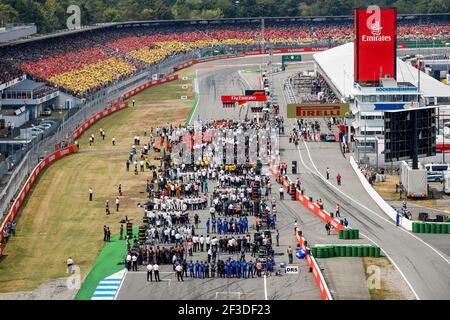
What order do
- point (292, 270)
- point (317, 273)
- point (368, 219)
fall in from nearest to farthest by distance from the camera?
1. point (317, 273)
2. point (292, 270)
3. point (368, 219)

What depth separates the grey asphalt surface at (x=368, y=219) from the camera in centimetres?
3825

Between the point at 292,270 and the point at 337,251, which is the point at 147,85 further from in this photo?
the point at 292,270

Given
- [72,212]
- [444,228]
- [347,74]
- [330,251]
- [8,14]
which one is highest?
[8,14]

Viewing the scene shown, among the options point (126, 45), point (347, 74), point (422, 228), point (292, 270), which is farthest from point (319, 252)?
point (126, 45)

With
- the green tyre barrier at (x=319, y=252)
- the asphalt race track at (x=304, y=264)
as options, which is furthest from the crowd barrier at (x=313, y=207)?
the green tyre barrier at (x=319, y=252)

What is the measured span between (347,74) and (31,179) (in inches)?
1739

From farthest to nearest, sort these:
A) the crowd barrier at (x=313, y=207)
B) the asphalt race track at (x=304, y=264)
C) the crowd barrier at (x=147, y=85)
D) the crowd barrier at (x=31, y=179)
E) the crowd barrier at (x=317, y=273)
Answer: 1. the crowd barrier at (x=147, y=85)
2. the crowd barrier at (x=31, y=179)
3. the crowd barrier at (x=313, y=207)
4. the asphalt race track at (x=304, y=264)
5. the crowd barrier at (x=317, y=273)

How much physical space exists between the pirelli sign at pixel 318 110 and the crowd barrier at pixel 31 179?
19.2 metres

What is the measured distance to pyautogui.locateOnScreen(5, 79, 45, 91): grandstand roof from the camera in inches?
3656

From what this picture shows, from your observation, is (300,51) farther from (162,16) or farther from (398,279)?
(398,279)

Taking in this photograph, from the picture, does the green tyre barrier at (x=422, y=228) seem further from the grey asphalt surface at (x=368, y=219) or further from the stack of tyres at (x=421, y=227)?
the grey asphalt surface at (x=368, y=219)

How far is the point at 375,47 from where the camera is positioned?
8488 cm

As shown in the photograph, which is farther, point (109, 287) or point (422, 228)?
point (422, 228)

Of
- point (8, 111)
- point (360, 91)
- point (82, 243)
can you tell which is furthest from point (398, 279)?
point (8, 111)
